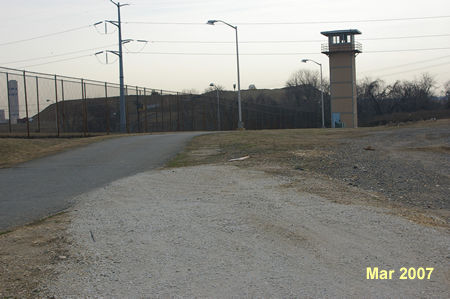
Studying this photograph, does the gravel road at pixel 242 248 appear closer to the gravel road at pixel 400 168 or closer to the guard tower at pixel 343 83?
the gravel road at pixel 400 168

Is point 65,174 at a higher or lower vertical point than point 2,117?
lower

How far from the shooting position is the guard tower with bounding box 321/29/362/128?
228 feet

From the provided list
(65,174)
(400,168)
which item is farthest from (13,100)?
(400,168)

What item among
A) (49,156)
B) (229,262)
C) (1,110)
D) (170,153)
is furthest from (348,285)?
(1,110)

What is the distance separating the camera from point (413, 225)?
23.4 feet

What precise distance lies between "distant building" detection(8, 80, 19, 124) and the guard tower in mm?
49359

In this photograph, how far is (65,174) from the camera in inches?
560

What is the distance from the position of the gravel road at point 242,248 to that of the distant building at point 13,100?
70.7 feet

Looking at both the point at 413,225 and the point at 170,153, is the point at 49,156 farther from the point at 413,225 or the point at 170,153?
the point at 413,225

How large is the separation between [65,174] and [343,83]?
6048 cm

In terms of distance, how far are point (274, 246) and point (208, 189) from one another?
4.41 meters

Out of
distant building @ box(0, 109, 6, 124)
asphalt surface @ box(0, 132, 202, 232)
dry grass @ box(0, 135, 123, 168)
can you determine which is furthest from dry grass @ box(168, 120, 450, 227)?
distant building @ box(0, 109, 6, 124)

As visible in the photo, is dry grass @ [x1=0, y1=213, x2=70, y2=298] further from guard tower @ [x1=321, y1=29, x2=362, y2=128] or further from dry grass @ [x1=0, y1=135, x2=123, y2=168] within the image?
guard tower @ [x1=321, y1=29, x2=362, y2=128]

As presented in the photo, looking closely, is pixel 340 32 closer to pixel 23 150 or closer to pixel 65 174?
pixel 23 150
